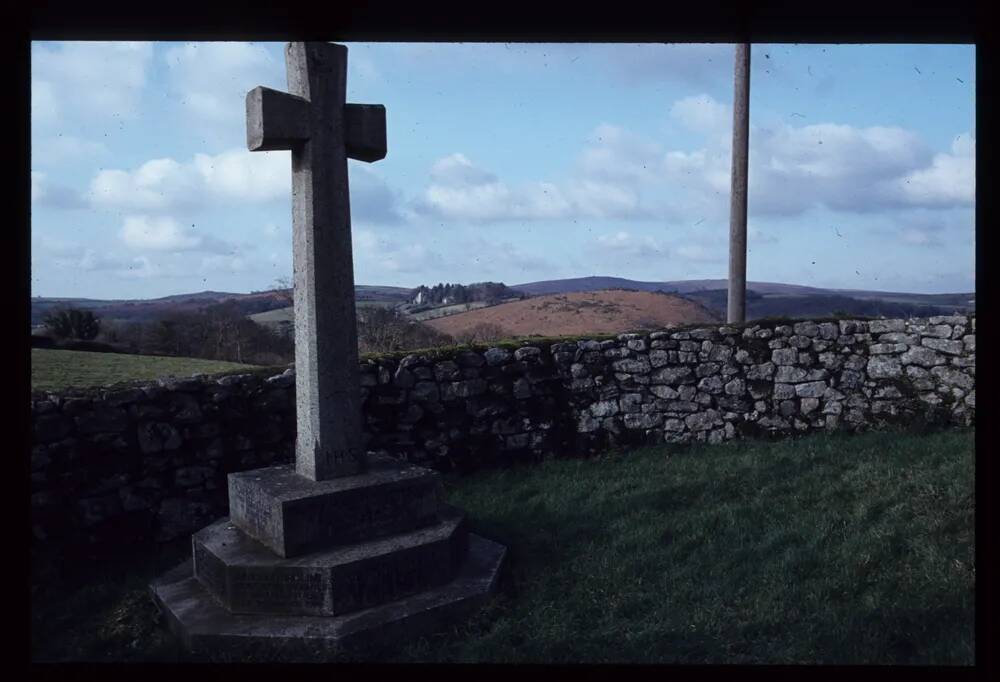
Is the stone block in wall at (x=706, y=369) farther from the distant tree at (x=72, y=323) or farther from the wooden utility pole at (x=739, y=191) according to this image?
the distant tree at (x=72, y=323)

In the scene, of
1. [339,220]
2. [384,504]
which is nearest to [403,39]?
[339,220]

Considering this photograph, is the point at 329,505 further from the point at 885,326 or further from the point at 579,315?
the point at 885,326

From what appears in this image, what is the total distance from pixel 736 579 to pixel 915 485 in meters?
2.01

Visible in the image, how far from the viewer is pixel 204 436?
5797 mm

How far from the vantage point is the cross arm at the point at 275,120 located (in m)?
4.16

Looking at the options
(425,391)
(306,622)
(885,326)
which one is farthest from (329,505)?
(885,326)

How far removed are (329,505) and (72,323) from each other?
443 centimetres

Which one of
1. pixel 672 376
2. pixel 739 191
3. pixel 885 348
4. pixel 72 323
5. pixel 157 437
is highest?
pixel 739 191

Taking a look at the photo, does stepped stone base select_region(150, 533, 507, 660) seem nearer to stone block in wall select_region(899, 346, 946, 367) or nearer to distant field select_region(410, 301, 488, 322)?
distant field select_region(410, 301, 488, 322)

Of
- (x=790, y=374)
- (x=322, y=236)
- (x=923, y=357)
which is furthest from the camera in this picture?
(x=790, y=374)

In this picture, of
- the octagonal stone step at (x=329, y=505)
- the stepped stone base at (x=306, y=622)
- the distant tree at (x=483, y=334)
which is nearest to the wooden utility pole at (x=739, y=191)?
the distant tree at (x=483, y=334)

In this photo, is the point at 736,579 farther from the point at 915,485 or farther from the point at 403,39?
the point at 403,39

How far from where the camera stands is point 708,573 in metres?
4.54

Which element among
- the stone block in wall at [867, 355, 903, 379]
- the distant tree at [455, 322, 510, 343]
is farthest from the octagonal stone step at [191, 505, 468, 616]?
the stone block in wall at [867, 355, 903, 379]
